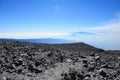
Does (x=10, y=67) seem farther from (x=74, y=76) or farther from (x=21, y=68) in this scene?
(x=74, y=76)

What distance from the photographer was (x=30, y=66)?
368 inches

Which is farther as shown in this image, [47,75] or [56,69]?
[56,69]

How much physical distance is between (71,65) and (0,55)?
15.5 ft

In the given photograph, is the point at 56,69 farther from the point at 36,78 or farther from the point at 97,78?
the point at 97,78

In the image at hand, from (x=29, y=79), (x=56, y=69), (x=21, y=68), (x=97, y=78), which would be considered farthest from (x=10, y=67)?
(x=97, y=78)

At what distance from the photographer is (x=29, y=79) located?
26.2ft

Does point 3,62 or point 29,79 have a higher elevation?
point 3,62

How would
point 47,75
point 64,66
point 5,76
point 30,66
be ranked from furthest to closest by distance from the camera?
1. point 64,66
2. point 30,66
3. point 47,75
4. point 5,76

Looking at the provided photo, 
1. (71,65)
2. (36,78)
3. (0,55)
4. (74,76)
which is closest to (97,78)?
(74,76)

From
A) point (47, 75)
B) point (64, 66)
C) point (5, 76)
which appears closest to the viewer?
point (5, 76)

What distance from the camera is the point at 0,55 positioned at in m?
10.6

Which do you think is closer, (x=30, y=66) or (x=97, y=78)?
(x=97, y=78)

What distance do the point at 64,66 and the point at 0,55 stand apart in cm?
429

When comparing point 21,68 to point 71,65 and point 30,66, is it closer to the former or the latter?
point 30,66
